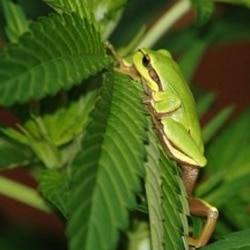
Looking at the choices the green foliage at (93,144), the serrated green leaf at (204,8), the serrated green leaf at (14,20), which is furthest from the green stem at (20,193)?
the serrated green leaf at (204,8)

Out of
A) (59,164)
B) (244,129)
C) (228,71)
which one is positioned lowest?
(228,71)

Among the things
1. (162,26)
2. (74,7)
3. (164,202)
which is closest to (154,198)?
(164,202)

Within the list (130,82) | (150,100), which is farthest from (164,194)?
(150,100)

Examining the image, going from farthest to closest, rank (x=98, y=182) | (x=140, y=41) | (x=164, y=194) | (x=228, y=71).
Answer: (x=228, y=71) → (x=140, y=41) → (x=164, y=194) → (x=98, y=182)

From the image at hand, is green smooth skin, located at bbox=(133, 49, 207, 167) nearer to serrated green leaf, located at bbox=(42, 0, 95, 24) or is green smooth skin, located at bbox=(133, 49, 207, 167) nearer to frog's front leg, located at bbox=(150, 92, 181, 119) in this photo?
frog's front leg, located at bbox=(150, 92, 181, 119)

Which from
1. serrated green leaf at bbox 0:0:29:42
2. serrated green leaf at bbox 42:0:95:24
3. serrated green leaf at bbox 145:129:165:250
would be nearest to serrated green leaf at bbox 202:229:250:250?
serrated green leaf at bbox 145:129:165:250

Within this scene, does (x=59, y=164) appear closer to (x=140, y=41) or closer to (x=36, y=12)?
(x=140, y=41)

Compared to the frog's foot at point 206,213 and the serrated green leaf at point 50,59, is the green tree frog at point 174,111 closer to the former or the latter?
the frog's foot at point 206,213
